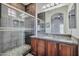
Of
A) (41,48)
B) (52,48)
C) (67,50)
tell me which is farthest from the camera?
(41,48)

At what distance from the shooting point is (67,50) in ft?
4.95

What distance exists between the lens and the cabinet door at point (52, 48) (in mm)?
1637

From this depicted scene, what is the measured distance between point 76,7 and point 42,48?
0.97m

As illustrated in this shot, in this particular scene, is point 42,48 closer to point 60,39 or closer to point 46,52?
point 46,52

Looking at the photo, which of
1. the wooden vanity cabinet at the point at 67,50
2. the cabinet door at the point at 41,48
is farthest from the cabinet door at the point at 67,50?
the cabinet door at the point at 41,48

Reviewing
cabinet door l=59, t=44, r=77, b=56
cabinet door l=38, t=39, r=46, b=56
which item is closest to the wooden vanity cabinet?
cabinet door l=59, t=44, r=77, b=56

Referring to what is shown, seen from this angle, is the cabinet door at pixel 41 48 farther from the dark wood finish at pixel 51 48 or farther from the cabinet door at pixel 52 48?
the cabinet door at pixel 52 48

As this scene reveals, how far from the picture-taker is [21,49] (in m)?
1.75

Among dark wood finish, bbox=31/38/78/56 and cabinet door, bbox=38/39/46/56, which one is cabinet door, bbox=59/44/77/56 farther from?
cabinet door, bbox=38/39/46/56

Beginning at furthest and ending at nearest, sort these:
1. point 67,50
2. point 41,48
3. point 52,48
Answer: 1. point 41,48
2. point 52,48
3. point 67,50

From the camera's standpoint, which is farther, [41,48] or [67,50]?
[41,48]

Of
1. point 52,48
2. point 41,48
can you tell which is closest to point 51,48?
point 52,48

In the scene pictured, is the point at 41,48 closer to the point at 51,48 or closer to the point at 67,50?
the point at 51,48

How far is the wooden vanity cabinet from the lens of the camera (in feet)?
4.80
